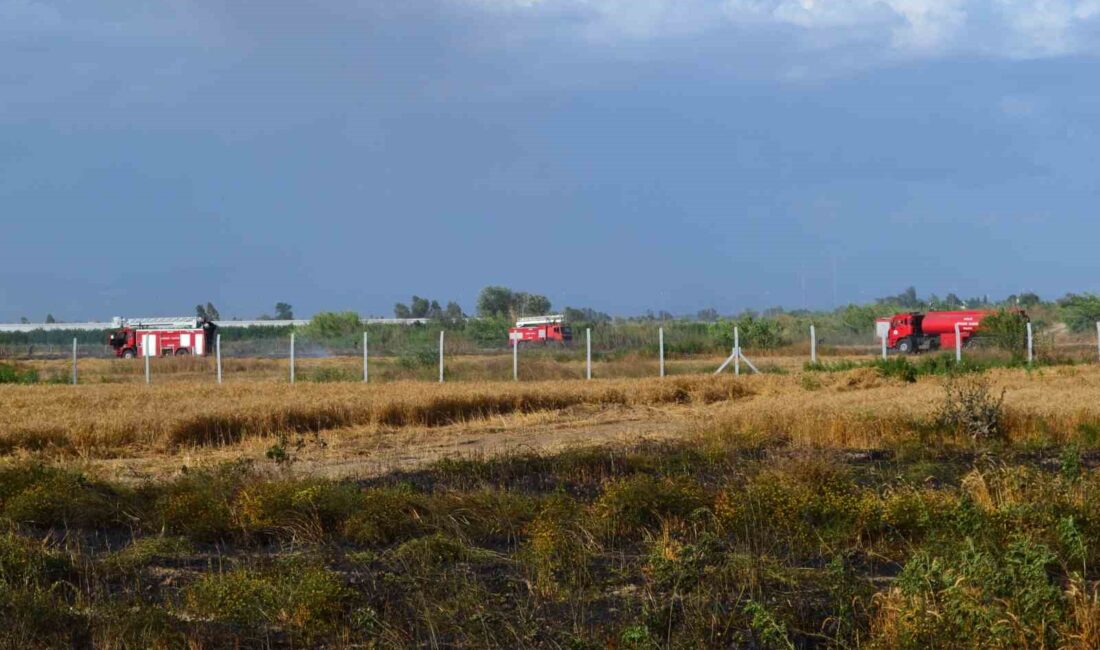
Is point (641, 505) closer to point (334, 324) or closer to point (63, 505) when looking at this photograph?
point (63, 505)

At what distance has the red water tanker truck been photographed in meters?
50.8

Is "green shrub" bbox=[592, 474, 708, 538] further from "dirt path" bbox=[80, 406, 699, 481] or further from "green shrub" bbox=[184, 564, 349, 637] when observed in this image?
"dirt path" bbox=[80, 406, 699, 481]

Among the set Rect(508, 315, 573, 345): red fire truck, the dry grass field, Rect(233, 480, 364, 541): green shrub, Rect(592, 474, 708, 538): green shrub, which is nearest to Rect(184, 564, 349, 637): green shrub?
the dry grass field

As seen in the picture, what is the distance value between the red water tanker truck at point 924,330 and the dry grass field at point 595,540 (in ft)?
116

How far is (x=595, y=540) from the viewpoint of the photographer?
841cm

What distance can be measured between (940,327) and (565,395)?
32.1 metres

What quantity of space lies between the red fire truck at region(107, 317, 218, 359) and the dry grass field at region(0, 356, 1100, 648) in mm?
41749

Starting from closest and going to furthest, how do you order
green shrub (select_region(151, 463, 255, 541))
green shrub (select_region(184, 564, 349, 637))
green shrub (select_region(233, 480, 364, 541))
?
green shrub (select_region(184, 564, 349, 637)) → green shrub (select_region(233, 480, 364, 541)) → green shrub (select_region(151, 463, 255, 541))

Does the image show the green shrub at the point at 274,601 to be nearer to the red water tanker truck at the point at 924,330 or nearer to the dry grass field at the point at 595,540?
the dry grass field at the point at 595,540

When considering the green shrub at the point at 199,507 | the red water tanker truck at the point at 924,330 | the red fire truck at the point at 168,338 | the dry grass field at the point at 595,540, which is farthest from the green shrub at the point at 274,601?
the red fire truck at the point at 168,338

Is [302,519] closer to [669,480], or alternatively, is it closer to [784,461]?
[669,480]

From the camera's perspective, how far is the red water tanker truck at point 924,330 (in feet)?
167

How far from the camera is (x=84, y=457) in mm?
16109

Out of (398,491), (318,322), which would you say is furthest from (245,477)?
(318,322)
